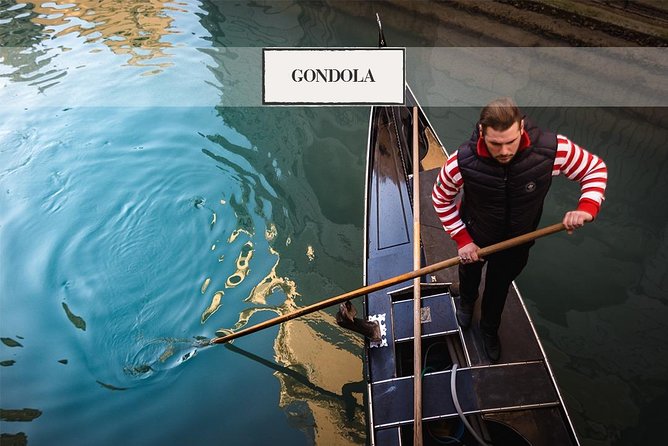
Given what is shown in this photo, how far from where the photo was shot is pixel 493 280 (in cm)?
255

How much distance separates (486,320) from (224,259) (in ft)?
7.16

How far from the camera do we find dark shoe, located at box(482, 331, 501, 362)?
2.71 metres

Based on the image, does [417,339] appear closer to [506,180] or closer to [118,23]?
[506,180]

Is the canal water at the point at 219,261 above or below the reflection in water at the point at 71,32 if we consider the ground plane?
below

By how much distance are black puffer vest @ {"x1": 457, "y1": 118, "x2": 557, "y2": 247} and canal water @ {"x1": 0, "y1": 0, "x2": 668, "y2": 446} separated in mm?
1371

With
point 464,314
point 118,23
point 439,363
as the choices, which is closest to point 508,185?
point 464,314

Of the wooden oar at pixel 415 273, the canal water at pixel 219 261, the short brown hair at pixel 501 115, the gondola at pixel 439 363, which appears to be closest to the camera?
the short brown hair at pixel 501 115

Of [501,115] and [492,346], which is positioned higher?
[501,115]

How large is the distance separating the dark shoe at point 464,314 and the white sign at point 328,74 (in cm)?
174

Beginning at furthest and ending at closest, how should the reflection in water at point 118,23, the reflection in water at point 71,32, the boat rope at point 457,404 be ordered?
the reflection in water at point 118,23, the reflection in water at point 71,32, the boat rope at point 457,404

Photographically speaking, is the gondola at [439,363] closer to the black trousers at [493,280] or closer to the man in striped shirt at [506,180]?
the black trousers at [493,280]

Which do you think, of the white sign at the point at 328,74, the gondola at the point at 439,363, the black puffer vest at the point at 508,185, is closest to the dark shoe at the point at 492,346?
the gondola at the point at 439,363

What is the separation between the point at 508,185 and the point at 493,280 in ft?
1.96

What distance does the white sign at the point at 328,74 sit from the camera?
3.70 meters
